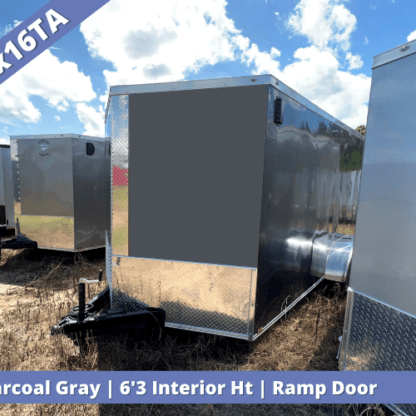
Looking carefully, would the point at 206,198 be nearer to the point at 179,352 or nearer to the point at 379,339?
the point at 179,352

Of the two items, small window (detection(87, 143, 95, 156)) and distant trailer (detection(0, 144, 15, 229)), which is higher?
small window (detection(87, 143, 95, 156))

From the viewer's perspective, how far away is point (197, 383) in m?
2.74

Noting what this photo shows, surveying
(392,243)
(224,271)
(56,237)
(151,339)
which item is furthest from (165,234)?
(56,237)

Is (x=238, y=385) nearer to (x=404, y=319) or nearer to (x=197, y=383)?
(x=197, y=383)

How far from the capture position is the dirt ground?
101 inches

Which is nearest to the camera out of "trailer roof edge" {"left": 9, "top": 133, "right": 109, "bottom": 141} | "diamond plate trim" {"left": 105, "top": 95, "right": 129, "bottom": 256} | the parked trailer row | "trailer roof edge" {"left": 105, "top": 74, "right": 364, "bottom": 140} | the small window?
the parked trailer row

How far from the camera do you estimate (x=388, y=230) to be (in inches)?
89.6

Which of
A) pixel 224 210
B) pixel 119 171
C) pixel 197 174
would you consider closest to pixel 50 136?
pixel 119 171

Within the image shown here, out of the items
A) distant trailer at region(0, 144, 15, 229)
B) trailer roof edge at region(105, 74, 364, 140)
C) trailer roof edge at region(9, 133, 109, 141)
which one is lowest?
distant trailer at region(0, 144, 15, 229)

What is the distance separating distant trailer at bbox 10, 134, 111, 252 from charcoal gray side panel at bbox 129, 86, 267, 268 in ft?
10.8

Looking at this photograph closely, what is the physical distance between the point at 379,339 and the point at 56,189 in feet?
20.5

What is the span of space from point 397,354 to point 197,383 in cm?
172

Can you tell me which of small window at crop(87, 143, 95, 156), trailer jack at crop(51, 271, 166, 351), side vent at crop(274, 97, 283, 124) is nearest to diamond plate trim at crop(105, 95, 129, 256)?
trailer jack at crop(51, 271, 166, 351)

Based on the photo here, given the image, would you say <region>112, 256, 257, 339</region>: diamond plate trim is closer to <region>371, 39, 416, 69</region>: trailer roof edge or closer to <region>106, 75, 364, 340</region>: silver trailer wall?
<region>106, 75, 364, 340</region>: silver trailer wall
